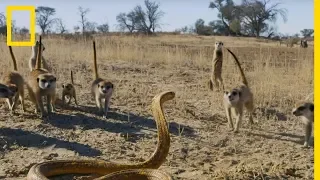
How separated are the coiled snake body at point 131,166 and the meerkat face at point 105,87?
2.65 m

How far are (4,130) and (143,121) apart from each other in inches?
72.9

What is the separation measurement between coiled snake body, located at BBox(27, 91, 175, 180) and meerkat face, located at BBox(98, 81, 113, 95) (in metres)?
2.65

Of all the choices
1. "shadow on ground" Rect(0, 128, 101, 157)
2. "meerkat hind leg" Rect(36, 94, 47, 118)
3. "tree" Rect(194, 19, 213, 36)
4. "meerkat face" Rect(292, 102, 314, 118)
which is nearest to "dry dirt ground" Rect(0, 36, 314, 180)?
"shadow on ground" Rect(0, 128, 101, 157)

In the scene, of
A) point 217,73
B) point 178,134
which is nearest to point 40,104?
point 178,134

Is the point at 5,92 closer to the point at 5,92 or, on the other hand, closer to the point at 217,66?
the point at 5,92

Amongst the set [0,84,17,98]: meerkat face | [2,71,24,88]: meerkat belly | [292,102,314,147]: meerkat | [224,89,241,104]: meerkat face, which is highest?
[2,71,24,88]: meerkat belly

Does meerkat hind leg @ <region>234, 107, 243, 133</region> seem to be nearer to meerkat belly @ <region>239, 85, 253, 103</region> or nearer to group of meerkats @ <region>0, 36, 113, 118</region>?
meerkat belly @ <region>239, 85, 253, 103</region>

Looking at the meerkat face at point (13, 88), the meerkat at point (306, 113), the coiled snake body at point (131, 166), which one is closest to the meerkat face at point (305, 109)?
the meerkat at point (306, 113)

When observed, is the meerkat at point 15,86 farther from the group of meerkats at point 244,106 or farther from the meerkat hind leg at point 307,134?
the meerkat hind leg at point 307,134

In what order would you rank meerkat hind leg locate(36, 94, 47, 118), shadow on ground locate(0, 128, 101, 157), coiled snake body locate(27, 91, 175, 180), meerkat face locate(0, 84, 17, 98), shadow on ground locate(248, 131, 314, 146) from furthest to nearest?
meerkat hind leg locate(36, 94, 47, 118)
meerkat face locate(0, 84, 17, 98)
shadow on ground locate(248, 131, 314, 146)
shadow on ground locate(0, 128, 101, 157)
coiled snake body locate(27, 91, 175, 180)

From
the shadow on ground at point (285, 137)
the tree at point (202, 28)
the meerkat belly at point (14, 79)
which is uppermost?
the tree at point (202, 28)

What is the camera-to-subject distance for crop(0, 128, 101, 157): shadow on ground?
5036 mm

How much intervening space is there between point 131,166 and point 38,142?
164 cm

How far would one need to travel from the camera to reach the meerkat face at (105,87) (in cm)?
678
